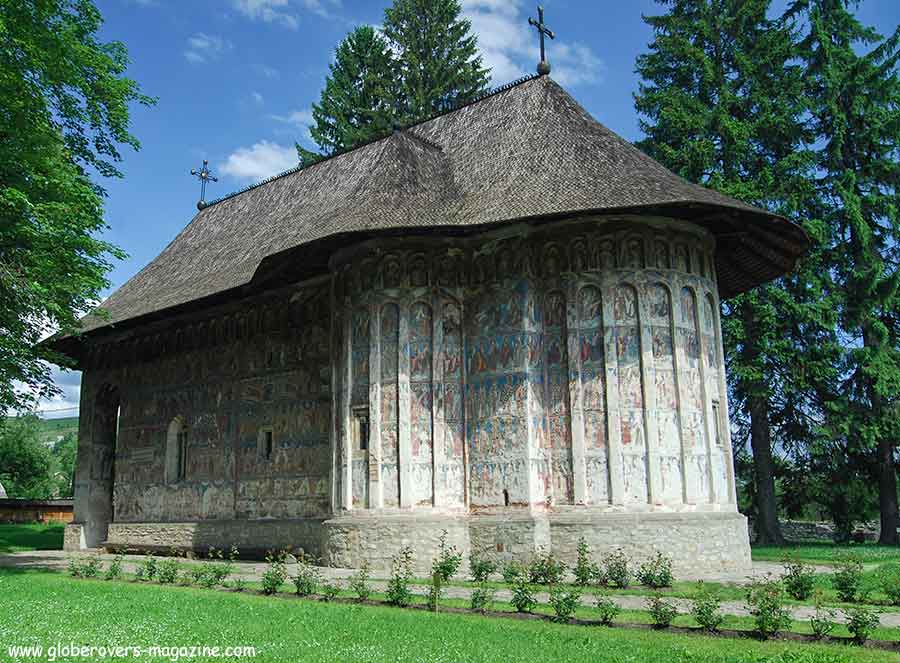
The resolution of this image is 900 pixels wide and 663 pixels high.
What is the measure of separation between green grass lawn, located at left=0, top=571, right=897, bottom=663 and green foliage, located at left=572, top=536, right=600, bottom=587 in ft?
12.1

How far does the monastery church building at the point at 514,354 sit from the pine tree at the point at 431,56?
15168 millimetres

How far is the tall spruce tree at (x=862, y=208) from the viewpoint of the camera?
22.8 m

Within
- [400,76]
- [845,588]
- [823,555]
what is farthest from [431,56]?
[845,588]

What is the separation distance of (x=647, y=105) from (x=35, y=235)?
17.8 metres

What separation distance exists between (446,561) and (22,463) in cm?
5054

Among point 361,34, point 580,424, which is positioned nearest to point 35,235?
point 580,424

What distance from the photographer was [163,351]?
869 inches

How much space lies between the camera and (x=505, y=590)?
11602mm

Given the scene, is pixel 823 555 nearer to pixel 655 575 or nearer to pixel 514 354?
pixel 655 575

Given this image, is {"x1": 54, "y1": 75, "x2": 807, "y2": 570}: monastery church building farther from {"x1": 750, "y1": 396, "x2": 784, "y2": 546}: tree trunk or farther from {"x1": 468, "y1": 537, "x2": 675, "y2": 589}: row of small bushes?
{"x1": 750, "y1": 396, "x2": 784, "y2": 546}: tree trunk

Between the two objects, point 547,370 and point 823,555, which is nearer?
point 547,370

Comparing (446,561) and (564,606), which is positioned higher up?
(446,561)

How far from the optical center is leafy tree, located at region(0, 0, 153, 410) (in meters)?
14.5

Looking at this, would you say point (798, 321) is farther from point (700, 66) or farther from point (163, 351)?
point (163, 351)
